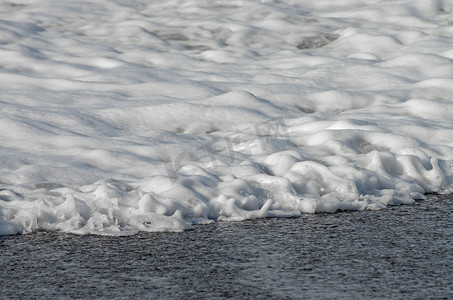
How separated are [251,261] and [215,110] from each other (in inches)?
103

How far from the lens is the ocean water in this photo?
11.4 feet

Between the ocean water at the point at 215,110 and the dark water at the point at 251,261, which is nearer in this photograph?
the dark water at the point at 251,261

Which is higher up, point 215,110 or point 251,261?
point 251,261

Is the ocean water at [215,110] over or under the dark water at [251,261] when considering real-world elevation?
under

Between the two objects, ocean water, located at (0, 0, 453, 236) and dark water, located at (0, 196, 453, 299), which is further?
ocean water, located at (0, 0, 453, 236)

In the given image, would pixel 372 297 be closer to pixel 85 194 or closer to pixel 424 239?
pixel 424 239

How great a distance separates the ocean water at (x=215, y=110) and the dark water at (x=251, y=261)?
7.2 inches

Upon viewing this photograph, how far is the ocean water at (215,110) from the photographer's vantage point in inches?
137

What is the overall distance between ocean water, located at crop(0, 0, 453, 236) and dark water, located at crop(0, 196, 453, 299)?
0.18 m

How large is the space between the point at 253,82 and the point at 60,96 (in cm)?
169

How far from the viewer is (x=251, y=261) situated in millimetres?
2689

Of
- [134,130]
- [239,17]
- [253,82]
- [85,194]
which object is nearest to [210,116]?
[134,130]

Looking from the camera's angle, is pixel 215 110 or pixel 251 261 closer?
pixel 251 261

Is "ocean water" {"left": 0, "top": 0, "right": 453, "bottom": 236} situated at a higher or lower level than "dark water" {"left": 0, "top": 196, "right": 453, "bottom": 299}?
lower
